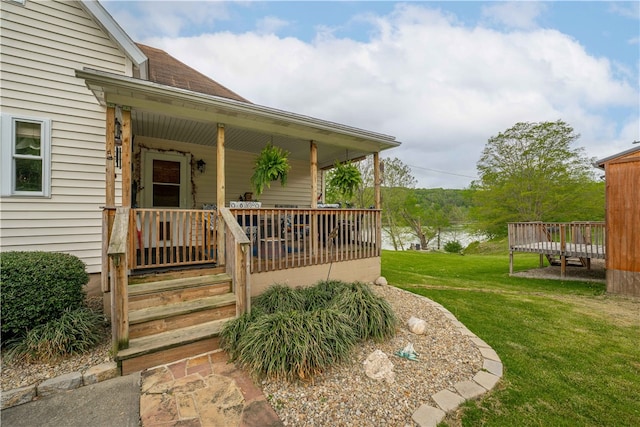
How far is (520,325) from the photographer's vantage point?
4.09 metres

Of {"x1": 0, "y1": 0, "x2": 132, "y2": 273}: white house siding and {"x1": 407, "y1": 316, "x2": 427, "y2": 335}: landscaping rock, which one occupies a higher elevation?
{"x1": 0, "y1": 0, "x2": 132, "y2": 273}: white house siding

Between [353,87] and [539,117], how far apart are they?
12586 mm

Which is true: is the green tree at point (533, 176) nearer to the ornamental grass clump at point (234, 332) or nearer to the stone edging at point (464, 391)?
the stone edging at point (464, 391)

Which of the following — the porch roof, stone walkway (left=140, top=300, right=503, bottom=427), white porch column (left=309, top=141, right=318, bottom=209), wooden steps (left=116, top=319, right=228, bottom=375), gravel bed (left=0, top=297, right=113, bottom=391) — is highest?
the porch roof

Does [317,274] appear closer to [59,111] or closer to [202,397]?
[202,397]

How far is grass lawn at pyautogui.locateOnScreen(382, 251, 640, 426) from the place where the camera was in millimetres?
2234

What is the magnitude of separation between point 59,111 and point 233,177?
11.7ft

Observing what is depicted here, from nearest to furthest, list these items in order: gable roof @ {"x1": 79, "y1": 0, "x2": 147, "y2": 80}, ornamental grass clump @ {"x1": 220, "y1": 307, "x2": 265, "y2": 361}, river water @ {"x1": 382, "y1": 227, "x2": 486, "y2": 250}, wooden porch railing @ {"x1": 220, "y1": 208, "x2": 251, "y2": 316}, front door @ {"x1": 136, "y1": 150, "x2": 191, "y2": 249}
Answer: ornamental grass clump @ {"x1": 220, "y1": 307, "x2": 265, "y2": 361}
wooden porch railing @ {"x1": 220, "y1": 208, "x2": 251, "y2": 316}
gable roof @ {"x1": 79, "y1": 0, "x2": 147, "y2": 80}
front door @ {"x1": 136, "y1": 150, "x2": 191, "y2": 249}
river water @ {"x1": 382, "y1": 227, "x2": 486, "y2": 250}

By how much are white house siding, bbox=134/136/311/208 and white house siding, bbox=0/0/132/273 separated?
4.22ft

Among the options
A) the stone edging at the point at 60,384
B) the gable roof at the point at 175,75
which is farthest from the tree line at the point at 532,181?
the stone edging at the point at 60,384

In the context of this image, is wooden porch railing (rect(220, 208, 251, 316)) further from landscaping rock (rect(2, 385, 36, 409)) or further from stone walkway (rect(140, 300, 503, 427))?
landscaping rock (rect(2, 385, 36, 409))

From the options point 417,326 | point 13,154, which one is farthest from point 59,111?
point 417,326

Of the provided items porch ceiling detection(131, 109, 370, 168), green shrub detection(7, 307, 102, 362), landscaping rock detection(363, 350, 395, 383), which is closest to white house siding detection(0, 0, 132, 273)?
porch ceiling detection(131, 109, 370, 168)

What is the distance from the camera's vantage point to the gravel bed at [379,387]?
84.0 inches
